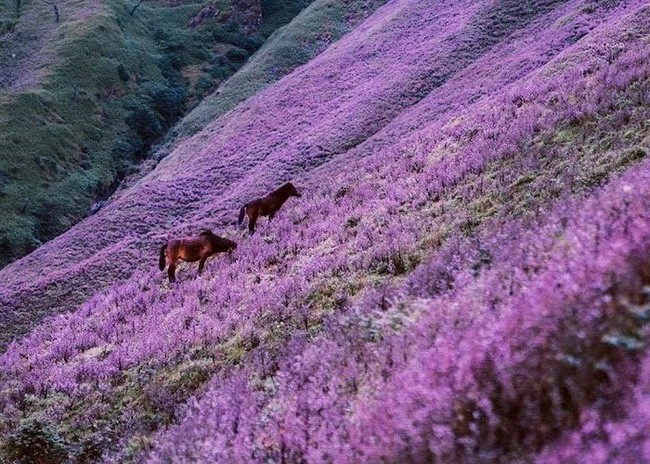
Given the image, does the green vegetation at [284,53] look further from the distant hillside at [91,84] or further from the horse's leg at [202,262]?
the horse's leg at [202,262]

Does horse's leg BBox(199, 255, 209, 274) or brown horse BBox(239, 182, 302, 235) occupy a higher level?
horse's leg BBox(199, 255, 209, 274)

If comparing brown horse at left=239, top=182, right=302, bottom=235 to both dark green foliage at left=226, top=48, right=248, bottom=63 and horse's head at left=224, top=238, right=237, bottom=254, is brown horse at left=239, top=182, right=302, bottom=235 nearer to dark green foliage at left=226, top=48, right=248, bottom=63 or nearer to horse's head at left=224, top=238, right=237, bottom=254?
horse's head at left=224, top=238, right=237, bottom=254

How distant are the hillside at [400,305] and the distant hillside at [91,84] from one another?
1668cm

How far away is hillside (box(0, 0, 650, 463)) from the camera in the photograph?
133 inches

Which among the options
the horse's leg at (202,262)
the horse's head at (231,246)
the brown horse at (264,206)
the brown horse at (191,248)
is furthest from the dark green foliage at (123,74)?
the horse's leg at (202,262)

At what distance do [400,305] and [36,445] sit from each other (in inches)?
255

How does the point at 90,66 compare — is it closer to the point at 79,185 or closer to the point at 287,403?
the point at 79,185

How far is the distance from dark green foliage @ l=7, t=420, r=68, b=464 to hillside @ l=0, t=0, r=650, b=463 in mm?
48

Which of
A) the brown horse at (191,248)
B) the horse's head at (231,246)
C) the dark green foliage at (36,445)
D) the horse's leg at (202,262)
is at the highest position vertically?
the dark green foliage at (36,445)

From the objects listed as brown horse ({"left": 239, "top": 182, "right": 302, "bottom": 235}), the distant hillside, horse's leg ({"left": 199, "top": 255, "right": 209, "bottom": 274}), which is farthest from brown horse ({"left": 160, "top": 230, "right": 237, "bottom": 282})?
the distant hillside

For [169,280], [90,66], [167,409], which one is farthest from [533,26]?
A: [90,66]

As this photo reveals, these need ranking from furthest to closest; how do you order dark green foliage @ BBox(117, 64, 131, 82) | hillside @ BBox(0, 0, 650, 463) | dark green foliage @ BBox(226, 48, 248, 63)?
dark green foliage @ BBox(226, 48, 248, 63) < dark green foliage @ BBox(117, 64, 131, 82) < hillside @ BBox(0, 0, 650, 463)

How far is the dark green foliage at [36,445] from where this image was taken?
9031 millimetres

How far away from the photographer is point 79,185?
48.4 meters
